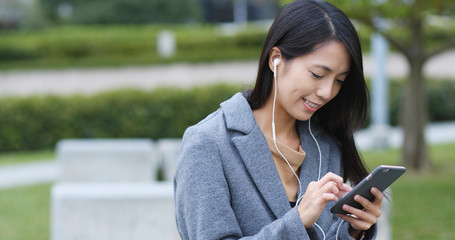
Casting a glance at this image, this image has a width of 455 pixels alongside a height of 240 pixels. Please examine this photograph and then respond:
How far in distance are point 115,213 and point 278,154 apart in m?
2.54

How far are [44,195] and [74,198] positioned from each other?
12.9 feet

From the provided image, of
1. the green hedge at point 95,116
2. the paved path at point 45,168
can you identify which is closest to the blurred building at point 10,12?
the green hedge at point 95,116

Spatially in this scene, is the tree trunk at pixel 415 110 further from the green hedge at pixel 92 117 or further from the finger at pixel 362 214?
the finger at pixel 362 214

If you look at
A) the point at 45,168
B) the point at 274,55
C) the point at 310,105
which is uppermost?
the point at 274,55

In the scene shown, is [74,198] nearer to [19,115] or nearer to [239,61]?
Result: [19,115]

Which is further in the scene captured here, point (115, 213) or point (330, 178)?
point (115, 213)

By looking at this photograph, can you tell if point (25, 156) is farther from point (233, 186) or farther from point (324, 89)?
point (324, 89)

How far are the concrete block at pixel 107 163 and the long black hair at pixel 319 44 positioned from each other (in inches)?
205

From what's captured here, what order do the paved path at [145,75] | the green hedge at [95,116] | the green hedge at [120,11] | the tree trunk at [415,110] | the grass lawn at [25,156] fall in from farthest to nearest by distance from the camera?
the green hedge at [120,11], the paved path at [145,75], the green hedge at [95,116], the grass lawn at [25,156], the tree trunk at [415,110]

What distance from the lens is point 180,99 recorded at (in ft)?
40.2

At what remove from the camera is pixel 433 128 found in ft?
43.1

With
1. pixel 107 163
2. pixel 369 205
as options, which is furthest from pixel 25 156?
pixel 369 205

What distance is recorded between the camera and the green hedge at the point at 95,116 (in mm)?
11992

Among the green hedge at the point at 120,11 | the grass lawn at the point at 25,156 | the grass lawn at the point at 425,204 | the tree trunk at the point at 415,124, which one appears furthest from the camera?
the green hedge at the point at 120,11
